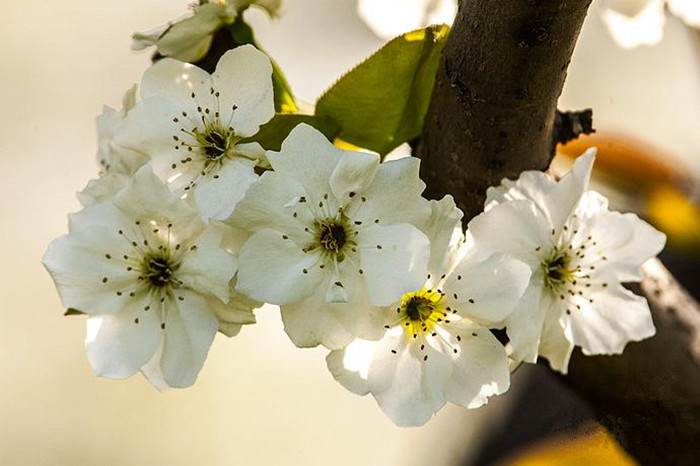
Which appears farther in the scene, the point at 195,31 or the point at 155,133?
the point at 195,31

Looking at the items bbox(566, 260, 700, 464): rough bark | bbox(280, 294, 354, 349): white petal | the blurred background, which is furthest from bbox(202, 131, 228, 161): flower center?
the blurred background

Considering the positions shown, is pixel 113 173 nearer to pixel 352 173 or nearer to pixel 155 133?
pixel 155 133

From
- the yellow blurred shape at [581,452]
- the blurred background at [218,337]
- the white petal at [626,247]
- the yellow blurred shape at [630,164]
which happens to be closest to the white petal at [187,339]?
the white petal at [626,247]

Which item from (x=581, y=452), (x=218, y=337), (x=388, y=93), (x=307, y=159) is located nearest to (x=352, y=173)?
(x=307, y=159)

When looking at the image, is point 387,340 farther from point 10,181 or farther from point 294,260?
point 10,181

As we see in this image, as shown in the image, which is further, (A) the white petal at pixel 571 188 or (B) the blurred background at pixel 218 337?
(B) the blurred background at pixel 218 337

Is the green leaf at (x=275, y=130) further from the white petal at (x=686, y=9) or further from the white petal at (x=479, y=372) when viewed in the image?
the white petal at (x=686, y=9)
